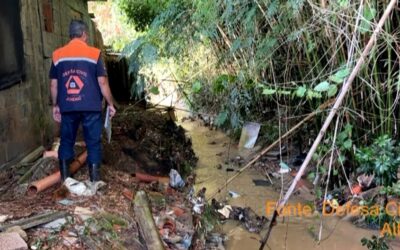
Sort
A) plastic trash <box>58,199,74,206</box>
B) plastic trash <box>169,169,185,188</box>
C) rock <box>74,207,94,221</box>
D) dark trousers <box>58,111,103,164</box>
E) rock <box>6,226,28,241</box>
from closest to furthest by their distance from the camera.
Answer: rock <box>6,226,28,241</box>, rock <box>74,207,94,221</box>, plastic trash <box>58,199,74,206</box>, dark trousers <box>58,111,103,164</box>, plastic trash <box>169,169,185,188</box>

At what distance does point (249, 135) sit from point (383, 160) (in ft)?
14.5

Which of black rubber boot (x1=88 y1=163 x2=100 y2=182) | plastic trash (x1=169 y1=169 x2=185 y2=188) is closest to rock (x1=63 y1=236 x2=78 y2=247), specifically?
black rubber boot (x1=88 y1=163 x2=100 y2=182)

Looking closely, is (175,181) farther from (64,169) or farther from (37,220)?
(37,220)

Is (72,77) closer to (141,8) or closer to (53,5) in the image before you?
(53,5)

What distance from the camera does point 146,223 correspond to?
321 centimetres

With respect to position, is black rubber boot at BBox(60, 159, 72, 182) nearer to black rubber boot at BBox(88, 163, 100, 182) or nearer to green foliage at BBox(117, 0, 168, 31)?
black rubber boot at BBox(88, 163, 100, 182)

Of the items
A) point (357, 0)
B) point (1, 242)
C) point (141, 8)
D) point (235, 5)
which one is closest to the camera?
point (1, 242)

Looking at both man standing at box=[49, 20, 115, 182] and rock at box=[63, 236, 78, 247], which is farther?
man standing at box=[49, 20, 115, 182]

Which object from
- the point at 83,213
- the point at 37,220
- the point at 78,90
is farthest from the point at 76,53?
the point at 37,220

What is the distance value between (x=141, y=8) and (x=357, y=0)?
11068mm

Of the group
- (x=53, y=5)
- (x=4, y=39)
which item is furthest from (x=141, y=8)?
(x=4, y=39)

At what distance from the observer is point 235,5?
4.80 m

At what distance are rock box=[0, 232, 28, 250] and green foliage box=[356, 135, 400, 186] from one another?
2297mm

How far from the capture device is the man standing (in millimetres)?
3809
